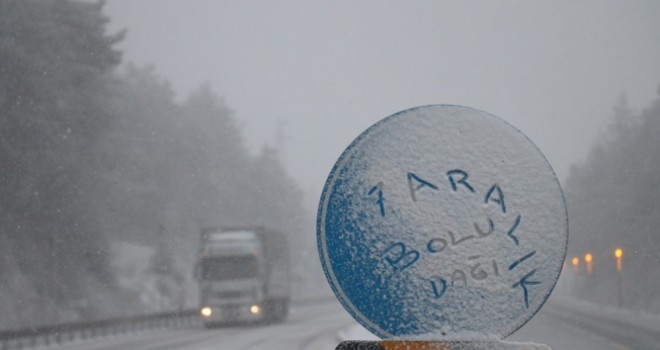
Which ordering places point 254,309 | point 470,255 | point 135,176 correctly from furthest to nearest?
point 135,176 → point 254,309 → point 470,255

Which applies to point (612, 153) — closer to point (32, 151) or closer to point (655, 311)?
point (655, 311)

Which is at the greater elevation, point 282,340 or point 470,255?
point 470,255

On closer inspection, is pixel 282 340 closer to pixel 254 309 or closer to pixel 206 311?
pixel 254 309

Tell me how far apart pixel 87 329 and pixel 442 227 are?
3187 centimetres

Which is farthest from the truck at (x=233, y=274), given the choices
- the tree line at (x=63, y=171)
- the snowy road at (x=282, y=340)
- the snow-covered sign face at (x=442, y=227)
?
the snow-covered sign face at (x=442, y=227)

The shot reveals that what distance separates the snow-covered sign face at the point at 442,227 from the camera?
10.3ft

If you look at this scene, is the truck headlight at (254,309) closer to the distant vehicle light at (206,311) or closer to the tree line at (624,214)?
the distant vehicle light at (206,311)

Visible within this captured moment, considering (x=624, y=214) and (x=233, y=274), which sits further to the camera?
(x=624, y=214)

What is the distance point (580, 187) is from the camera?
311ft

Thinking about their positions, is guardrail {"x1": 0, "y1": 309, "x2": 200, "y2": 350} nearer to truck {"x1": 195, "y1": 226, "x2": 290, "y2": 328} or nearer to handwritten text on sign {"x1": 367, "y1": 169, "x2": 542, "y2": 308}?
truck {"x1": 195, "y1": 226, "x2": 290, "y2": 328}

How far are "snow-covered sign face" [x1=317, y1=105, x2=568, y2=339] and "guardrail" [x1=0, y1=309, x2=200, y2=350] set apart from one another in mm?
24363

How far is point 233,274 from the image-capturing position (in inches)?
1485

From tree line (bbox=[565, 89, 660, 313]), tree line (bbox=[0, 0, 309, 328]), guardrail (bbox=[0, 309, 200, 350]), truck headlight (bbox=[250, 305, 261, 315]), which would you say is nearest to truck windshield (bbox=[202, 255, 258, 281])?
truck headlight (bbox=[250, 305, 261, 315])

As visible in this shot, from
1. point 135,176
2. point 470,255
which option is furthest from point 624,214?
point 470,255
